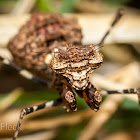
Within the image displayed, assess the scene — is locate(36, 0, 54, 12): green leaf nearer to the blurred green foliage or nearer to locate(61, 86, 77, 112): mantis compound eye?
the blurred green foliage

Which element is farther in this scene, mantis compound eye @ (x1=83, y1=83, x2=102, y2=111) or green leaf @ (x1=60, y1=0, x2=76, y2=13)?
green leaf @ (x1=60, y1=0, x2=76, y2=13)

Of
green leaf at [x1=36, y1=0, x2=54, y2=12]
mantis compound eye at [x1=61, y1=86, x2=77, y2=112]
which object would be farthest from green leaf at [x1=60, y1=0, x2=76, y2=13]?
mantis compound eye at [x1=61, y1=86, x2=77, y2=112]

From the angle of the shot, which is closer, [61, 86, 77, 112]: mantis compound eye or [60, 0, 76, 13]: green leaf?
[61, 86, 77, 112]: mantis compound eye

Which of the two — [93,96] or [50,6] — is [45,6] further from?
[93,96]

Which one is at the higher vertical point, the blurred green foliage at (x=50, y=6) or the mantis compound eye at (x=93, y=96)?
the blurred green foliage at (x=50, y=6)

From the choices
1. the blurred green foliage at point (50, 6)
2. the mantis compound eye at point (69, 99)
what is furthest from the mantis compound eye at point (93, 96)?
the blurred green foliage at point (50, 6)

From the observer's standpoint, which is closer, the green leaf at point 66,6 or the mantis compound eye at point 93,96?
the mantis compound eye at point 93,96

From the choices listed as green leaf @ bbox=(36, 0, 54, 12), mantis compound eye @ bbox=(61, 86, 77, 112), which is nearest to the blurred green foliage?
green leaf @ bbox=(36, 0, 54, 12)

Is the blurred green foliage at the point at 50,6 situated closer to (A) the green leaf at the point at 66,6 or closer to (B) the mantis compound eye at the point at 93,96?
(A) the green leaf at the point at 66,6

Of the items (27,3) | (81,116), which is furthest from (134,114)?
(27,3)

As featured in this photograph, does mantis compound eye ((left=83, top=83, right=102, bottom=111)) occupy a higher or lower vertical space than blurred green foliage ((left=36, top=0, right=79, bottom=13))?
lower

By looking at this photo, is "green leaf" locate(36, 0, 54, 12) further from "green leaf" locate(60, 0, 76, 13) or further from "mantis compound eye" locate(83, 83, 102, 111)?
"mantis compound eye" locate(83, 83, 102, 111)
